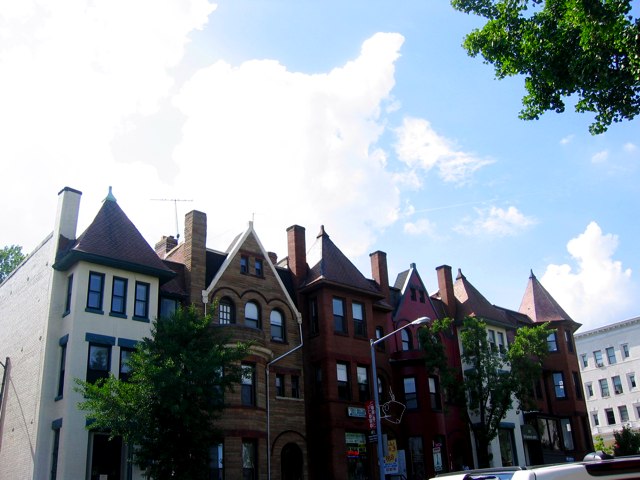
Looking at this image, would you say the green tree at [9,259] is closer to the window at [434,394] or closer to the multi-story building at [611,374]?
the window at [434,394]

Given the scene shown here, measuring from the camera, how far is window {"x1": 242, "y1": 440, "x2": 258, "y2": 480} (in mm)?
29625

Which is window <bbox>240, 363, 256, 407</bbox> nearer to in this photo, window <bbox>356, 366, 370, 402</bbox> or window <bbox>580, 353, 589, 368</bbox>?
window <bbox>356, 366, 370, 402</bbox>

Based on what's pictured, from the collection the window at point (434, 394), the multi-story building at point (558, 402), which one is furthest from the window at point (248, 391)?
the multi-story building at point (558, 402)

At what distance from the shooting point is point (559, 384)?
4919cm

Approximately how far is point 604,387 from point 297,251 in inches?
1947

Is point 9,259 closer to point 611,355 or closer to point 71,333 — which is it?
point 71,333

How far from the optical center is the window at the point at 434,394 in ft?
124

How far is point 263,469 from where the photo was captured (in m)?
30.0

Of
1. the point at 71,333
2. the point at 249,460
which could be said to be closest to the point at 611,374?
the point at 249,460

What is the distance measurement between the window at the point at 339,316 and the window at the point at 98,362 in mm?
12559

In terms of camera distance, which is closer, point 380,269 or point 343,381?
point 343,381

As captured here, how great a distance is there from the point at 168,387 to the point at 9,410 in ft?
39.2

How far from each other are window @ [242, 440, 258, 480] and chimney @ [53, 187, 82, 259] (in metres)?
12.0

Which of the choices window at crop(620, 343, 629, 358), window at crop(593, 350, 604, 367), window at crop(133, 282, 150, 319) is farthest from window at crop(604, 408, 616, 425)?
window at crop(133, 282, 150, 319)
